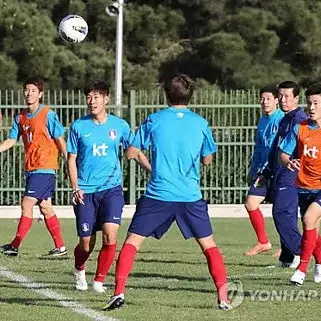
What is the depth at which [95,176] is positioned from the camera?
11.1 metres

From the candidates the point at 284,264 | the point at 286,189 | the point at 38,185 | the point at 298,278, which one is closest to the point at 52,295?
the point at 298,278

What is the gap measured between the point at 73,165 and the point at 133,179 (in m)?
11.1

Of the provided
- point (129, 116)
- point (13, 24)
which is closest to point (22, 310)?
point (129, 116)

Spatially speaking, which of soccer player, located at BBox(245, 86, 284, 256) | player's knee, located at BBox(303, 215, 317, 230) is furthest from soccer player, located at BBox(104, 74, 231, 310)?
soccer player, located at BBox(245, 86, 284, 256)

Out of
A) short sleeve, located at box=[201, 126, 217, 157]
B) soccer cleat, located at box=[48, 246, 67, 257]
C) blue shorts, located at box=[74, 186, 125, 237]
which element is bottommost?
soccer cleat, located at box=[48, 246, 67, 257]

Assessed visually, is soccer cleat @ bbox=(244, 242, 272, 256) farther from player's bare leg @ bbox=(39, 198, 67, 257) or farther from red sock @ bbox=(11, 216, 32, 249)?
red sock @ bbox=(11, 216, 32, 249)

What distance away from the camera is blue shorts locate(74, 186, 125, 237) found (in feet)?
36.1

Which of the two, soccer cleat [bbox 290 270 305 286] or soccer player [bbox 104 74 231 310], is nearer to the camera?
soccer player [bbox 104 74 231 310]

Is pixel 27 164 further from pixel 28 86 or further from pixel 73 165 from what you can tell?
pixel 73 165

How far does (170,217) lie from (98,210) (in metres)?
1.60

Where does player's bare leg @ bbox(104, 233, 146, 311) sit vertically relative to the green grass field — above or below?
above

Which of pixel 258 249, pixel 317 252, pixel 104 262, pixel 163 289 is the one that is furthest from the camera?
pixel 258 249

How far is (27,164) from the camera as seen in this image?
14328mm

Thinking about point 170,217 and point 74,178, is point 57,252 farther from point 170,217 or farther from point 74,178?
point 170,217
